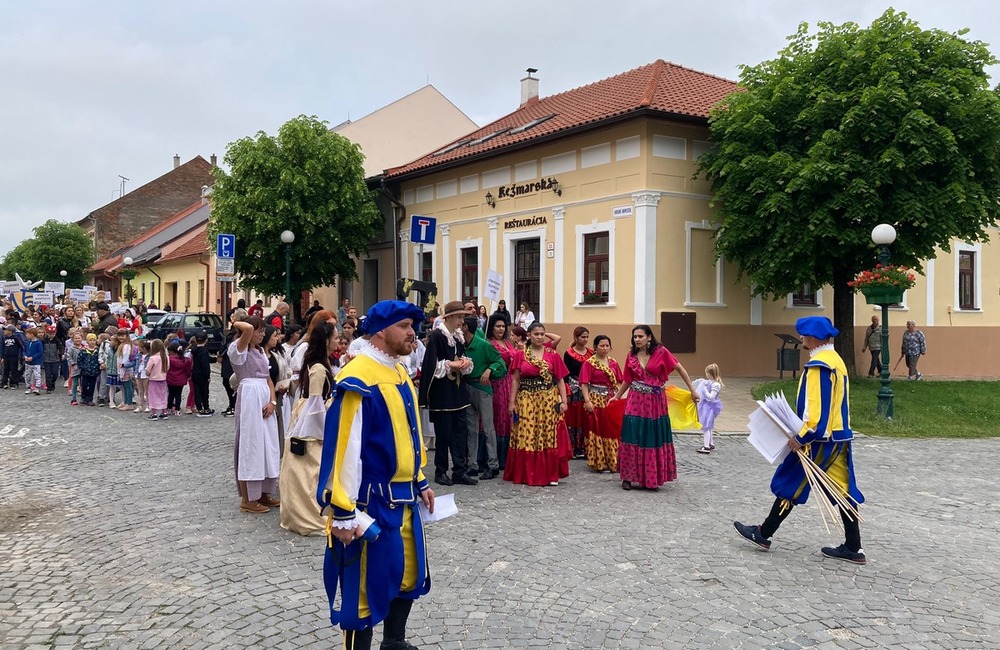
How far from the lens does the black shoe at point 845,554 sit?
566 centimetres

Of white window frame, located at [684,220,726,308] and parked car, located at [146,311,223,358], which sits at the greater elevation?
white window frame, located at [684,220,726,308]

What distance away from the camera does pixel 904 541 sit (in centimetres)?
631

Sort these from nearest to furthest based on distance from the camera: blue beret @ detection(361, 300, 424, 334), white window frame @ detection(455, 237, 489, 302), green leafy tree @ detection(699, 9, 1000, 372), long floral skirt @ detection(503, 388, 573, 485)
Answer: blue beret @ detection(361, 300, 424, 334)
long floral skirt @ detection(503, 388, 573, 485)
green leafy tree @ detection(699, 9, 1000, 372)
white window frame @ detection(455, 237, 489, 302)

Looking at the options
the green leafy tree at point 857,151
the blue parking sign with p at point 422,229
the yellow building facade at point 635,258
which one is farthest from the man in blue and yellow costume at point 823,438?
the yellow building facade at point 635,258

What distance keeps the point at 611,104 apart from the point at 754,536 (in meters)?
17.4

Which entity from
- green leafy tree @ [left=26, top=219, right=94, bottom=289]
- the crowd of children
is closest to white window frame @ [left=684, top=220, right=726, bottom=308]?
the crowd of children

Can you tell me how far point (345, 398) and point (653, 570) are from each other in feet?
9.94

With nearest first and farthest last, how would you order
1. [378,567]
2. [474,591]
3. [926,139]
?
[378,567]
[474,591]
[926,139]

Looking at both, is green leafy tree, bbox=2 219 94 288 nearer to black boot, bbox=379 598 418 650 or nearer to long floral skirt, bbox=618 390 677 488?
long floral skirt, bbox=618 390 677 488

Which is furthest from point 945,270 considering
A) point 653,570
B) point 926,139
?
point 653,570

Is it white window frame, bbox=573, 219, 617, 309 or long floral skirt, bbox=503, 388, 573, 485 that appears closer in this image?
long floral skirt, bbox=503, 388, 573, 485

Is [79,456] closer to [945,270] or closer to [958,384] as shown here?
[958,384]

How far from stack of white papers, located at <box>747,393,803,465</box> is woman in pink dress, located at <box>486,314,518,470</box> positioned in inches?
132

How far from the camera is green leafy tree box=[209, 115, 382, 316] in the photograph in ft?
84.3
